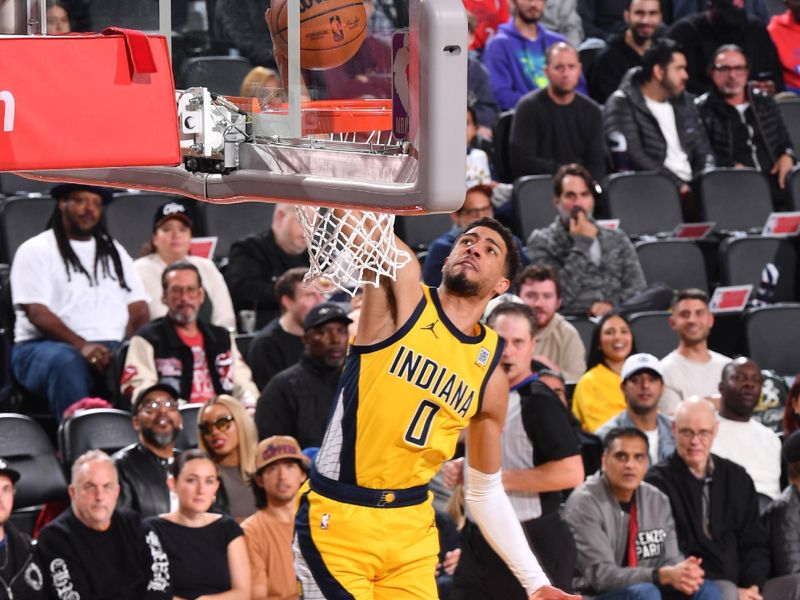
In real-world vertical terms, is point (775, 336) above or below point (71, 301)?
below

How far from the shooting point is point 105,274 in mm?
8242

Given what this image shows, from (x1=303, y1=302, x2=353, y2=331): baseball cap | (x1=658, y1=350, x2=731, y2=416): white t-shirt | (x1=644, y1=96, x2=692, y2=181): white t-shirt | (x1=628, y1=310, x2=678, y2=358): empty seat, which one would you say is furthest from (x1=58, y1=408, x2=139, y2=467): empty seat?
(x1=644, y1=96, x2=692, y2=181): white t-shirt

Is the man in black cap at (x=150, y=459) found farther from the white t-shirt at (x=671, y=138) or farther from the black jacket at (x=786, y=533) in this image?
the white t-shirt at (x=671, y=138)

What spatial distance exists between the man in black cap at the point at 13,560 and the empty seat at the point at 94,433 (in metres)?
0.87

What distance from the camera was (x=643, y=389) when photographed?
26.5 ft

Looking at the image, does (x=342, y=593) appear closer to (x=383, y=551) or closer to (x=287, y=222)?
(x=383, y=551)

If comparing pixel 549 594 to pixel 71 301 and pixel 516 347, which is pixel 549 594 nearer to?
pixel 516 347

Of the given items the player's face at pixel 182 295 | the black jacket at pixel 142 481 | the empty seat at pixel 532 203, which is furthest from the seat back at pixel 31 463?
the empty seat at pixel 532 203

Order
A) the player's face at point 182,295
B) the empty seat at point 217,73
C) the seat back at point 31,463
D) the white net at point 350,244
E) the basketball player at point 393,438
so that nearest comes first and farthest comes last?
the empty seat at point 217,73 < the white net at point 350,244 < the basketball player at point 393,438 < the seat back at point 31,463 < the player's face at point 182,295

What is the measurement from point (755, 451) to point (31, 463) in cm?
391

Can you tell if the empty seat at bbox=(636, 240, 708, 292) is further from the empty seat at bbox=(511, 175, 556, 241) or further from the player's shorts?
the player's shorts

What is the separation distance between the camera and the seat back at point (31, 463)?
23.1 ft

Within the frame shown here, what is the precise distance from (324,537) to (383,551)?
20 cm

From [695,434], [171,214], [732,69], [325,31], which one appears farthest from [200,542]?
[732,69]
